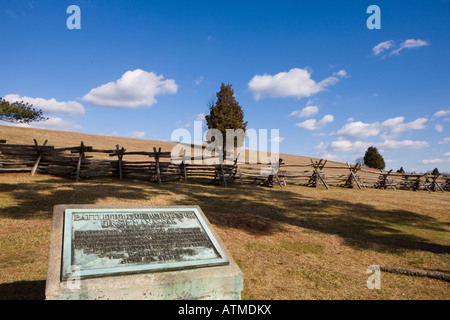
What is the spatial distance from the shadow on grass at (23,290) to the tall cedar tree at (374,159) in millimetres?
54134

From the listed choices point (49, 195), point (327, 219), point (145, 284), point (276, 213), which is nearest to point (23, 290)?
point (145, 284)

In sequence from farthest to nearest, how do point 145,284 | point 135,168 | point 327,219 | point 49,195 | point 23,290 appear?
point 135,168 < point 49,195 < point 327,219 < point 23,290 < point 145,284

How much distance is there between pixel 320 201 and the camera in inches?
533

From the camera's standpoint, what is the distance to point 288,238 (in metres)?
7.50

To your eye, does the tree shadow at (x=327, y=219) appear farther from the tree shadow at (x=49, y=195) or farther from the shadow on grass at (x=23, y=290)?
the shadow on grass at (x=23, y=290)

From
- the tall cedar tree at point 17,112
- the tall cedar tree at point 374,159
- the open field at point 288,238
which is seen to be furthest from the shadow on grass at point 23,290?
the tall cedar tree at point 374,159

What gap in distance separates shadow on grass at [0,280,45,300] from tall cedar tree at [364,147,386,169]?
5413cm

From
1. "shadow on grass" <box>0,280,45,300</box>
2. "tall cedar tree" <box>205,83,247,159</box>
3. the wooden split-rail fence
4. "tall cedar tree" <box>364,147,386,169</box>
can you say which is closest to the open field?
"shadow on grass" <box>0,280,45,300</box>

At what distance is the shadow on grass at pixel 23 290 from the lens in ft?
12.9

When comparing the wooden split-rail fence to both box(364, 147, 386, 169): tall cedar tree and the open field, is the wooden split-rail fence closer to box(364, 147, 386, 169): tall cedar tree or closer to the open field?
the open field

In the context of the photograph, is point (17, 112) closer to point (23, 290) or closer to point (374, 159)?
A: point (23, 290)

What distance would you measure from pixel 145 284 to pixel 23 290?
261cm

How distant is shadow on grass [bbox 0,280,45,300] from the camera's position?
394 cm

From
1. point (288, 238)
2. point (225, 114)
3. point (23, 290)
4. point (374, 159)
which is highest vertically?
point (225, 114)
